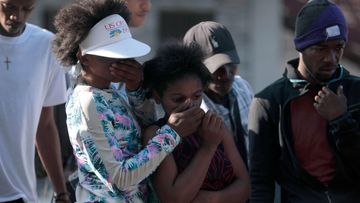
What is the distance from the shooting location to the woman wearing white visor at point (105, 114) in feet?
10.9

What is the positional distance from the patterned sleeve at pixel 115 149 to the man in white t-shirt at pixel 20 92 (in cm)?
92

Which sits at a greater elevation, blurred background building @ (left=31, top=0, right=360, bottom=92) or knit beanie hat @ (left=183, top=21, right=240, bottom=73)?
knit beanie hat @ (left=183, top=21, right=240, bottom=73)

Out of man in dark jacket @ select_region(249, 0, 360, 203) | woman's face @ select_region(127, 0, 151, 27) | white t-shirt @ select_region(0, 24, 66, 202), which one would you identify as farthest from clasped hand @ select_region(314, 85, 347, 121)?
white t-shirt @ select_region(0, 24, 66, 202)

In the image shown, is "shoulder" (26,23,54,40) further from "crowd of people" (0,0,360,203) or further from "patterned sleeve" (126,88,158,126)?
"patterned sleeve" (126,88,158,126)

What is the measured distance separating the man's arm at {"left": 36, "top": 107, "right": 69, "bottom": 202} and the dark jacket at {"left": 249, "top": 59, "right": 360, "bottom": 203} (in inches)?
41.4

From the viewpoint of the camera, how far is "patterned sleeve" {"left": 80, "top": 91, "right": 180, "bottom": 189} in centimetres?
331

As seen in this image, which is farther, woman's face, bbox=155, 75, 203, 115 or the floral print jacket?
woman's face, bbox=155, 75, 203, 115

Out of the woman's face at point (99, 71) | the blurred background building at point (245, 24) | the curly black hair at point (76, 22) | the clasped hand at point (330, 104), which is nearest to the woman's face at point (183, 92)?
the woman's face at point (99, 71)

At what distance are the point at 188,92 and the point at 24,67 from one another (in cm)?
111

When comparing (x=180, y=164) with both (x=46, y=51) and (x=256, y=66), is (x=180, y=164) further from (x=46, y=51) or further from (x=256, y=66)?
(x=256, y=66)

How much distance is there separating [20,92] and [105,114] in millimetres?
981

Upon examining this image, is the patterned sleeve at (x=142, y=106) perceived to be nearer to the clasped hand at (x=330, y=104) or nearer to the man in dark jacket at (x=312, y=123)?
the man in dark jacket at (x=312, y=123)

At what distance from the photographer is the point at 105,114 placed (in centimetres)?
338

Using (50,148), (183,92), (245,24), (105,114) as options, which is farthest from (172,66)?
(245,24)
